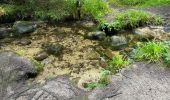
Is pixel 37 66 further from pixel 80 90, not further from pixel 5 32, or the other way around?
pixel 5 32

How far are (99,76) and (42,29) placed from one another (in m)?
3.78

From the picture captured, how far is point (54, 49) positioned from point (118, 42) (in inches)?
78.8

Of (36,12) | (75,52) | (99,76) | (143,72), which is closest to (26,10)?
(36,12)

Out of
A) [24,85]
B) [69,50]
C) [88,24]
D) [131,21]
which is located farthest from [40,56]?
[131,21]

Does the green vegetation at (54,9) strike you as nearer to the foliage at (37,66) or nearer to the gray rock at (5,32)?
the gray rock at (5,32)

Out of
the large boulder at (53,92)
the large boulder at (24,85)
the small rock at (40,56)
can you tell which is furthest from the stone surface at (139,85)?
the small rock at (40,56)

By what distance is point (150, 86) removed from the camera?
23.1 feet

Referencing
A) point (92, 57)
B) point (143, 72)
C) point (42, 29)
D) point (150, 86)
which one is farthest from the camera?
point (42, 29)

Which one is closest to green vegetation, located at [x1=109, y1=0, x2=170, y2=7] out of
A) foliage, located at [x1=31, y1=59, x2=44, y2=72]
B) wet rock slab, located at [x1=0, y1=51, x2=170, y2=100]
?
wet rock slab, located at [x1=0, y1=51, x2=170, y2=100]

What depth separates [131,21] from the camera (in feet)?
34.3

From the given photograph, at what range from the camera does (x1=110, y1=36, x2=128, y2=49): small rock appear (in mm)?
9661

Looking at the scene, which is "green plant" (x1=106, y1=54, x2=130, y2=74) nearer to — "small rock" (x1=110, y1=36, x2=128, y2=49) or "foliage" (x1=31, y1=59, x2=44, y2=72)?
"small rock" (x1=110, y1=36, x2=128, y2=49)

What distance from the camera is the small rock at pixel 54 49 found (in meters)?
9.38

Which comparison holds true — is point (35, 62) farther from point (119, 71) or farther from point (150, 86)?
point (150, 86)
